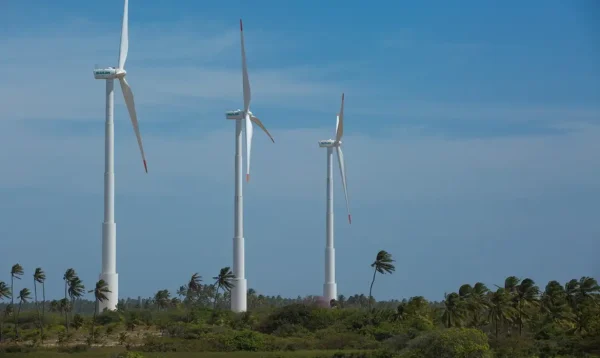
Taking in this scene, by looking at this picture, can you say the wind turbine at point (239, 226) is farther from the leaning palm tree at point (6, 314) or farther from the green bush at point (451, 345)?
the green bush at point (451, 345)

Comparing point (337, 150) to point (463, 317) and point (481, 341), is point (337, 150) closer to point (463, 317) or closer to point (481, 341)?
point (463, 317)

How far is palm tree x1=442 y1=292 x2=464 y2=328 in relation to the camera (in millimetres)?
99312

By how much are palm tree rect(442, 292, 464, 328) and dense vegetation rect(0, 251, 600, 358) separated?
9 centimetres

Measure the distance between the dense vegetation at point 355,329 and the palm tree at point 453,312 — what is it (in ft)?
0.28

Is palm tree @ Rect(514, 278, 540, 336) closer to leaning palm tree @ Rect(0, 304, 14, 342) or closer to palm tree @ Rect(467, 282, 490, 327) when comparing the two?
palm tree @ Rect(467, 282, 490, 327)

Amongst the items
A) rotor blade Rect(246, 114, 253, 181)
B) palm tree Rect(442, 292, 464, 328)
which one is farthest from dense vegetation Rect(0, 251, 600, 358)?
rotor blade Rect(246, 114, 253, 181)

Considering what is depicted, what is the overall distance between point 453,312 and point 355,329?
1483cm

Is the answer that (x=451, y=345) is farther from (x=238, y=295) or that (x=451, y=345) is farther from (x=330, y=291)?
(x=330, y=291)

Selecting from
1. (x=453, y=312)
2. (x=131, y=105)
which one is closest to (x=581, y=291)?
(x=453, y=312)

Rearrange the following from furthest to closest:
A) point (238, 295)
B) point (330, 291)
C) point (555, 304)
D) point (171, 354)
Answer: point (330, 291), point (238, 295), point (555, 304), point (171, 354)

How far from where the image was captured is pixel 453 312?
328 feet

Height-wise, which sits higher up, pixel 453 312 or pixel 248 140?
pixel 248 140

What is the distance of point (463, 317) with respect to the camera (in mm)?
99625

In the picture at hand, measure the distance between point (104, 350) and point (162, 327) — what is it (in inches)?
651
